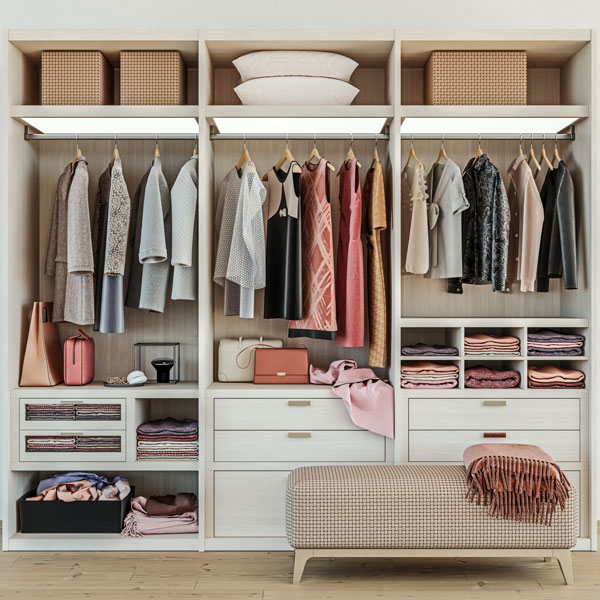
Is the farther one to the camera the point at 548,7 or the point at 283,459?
the point at 548,7

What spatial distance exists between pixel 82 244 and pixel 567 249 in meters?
2.29

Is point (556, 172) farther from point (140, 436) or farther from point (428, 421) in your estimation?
point (140, 436)

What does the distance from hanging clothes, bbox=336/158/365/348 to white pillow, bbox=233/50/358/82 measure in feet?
1.46

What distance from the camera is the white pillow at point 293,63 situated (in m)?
3.04

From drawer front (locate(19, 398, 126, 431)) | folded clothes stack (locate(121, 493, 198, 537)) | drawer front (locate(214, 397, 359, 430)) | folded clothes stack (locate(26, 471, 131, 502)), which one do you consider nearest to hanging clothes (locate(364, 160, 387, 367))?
drawer front (locate(214, 397, 359, 430))

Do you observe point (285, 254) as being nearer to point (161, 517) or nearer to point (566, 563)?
point (161, 517)

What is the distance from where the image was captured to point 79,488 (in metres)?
3.05

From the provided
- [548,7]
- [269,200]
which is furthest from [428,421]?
[548,7]

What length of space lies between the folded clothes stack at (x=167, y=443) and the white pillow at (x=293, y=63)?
175 cm

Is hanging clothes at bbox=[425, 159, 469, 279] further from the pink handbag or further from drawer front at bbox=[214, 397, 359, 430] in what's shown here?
the pink handbag

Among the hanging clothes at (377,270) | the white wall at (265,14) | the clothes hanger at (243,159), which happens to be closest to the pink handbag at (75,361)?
the clothes hanger at (243,159)

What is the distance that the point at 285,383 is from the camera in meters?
3.21

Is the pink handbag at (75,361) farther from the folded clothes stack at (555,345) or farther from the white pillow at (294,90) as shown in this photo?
the folded clothes stack at (555,345)

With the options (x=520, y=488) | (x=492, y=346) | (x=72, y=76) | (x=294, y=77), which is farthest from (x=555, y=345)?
(x=72, y=76)
